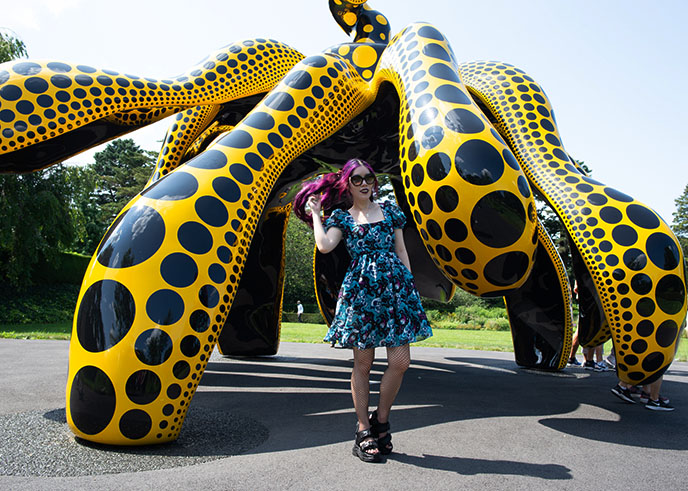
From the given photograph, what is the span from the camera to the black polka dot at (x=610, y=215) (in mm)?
4883

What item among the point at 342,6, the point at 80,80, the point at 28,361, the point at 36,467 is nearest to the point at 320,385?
the point at 36,467

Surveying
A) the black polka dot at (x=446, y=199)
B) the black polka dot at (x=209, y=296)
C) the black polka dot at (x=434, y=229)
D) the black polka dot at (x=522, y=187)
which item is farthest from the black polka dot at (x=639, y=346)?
the black polka dot at (x=209, y=296)

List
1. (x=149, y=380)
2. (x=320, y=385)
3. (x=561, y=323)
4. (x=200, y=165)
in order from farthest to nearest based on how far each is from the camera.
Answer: (x=561, y=323), (x=320, y=385), (x=200, y=165), (x=149, y=380)

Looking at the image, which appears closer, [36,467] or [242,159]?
[36,467]

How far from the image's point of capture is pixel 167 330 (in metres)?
3.75

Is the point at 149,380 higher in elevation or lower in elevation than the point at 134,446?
higher

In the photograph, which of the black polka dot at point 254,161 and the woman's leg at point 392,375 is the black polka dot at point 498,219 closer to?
the woman's leg at point 392,375

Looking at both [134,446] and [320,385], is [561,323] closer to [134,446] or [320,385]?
[320,385]

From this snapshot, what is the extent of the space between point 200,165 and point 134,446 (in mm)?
2328

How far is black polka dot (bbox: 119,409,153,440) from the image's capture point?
3.58 metres

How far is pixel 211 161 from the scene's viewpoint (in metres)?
4.57

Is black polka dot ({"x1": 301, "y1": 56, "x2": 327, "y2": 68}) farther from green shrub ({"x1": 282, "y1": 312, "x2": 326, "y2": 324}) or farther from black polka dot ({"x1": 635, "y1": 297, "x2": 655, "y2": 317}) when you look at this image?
green shrub ({"x1": 282, "y1": 312, "x2": 326, "y2": 324})

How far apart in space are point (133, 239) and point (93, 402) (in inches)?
48.1

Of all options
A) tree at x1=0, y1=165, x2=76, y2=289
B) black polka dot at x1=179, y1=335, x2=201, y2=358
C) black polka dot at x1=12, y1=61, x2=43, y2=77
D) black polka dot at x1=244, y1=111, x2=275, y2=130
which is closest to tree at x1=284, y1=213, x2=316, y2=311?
tree at x1=0, y1=165, x2=76, y2=289
